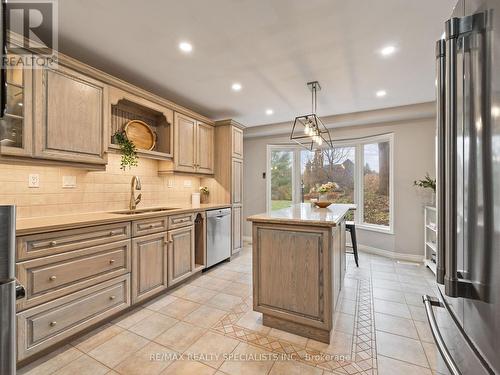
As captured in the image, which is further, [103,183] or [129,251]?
[103,183]

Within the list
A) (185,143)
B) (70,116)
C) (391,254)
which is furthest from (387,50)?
(391,254)

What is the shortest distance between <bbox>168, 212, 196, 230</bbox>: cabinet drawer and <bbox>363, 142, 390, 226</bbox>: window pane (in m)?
3.39

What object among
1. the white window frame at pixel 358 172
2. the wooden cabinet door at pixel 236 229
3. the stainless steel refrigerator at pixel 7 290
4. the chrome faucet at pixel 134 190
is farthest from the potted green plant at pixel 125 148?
the white window frame at pixel 358 172

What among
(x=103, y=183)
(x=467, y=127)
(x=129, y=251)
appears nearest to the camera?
(x=467, y=127)

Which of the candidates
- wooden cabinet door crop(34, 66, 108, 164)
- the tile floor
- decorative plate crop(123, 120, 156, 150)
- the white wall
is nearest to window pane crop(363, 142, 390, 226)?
the white wall

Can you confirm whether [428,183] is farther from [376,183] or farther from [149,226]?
[149,226]

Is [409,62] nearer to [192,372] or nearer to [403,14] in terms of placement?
[403,14]

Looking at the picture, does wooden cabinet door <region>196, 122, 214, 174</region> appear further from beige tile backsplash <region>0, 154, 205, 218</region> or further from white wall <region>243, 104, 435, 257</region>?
white wall <region>243, 104, 435, 257</region>

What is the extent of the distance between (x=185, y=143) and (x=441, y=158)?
3.17m

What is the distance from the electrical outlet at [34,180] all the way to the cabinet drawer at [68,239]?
71cm

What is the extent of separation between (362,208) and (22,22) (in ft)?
17.1

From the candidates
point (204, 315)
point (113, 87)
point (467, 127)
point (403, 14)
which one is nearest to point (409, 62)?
point (403, 14)

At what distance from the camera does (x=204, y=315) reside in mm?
2299

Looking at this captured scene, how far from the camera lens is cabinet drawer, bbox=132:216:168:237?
2354mm
